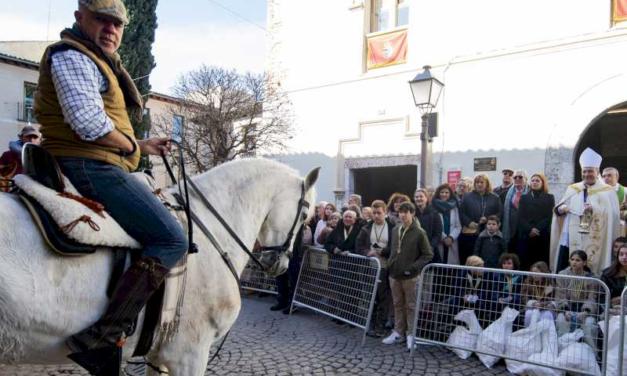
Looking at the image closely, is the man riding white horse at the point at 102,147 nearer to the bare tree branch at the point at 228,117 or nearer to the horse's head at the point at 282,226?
the horse's head at the point at 282,226

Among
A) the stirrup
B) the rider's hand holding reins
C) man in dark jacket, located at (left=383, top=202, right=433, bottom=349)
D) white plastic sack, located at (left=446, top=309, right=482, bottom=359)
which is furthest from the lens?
man in dark jacket, located at (left=383, top=202, right=433, bottom=349)

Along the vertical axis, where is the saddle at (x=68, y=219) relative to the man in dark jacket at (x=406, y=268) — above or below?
above

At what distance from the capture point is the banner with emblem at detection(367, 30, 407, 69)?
1161cm

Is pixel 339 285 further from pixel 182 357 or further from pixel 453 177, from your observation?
pixel 453 177

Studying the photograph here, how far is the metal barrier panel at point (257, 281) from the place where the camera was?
8242 millimetres

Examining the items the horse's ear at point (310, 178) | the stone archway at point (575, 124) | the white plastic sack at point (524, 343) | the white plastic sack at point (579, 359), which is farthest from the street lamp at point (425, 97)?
the horse's ear at point (310, 178)

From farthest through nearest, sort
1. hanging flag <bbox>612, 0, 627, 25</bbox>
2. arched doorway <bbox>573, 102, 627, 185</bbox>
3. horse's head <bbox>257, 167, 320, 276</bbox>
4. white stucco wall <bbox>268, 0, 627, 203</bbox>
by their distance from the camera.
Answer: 1. arched doorway <bbox>573, 102, 627, 185</bbox>
2. white stucco wall <bbox>268, 0, 627, 203</bbox>
3. hanging flag <bbox>612, 0, 627, 25</bbox>
4. horse's head <bbox>257, 167, 320, 276</bbox>

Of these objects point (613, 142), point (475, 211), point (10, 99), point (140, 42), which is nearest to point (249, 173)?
point (475, 211)

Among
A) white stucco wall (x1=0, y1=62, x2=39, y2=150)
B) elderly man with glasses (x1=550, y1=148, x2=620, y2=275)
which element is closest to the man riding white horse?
elderly man with glasses (x1=550, y1=148, x2=620, y2=275)

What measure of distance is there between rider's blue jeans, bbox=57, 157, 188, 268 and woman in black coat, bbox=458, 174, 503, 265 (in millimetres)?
5309

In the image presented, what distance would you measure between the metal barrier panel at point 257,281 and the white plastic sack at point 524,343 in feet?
14.1

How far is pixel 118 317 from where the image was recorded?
2.23 metres

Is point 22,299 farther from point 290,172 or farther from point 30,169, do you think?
point 290,172

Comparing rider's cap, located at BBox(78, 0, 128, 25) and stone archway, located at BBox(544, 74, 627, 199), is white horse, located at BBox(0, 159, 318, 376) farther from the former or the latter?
stone archway, located at BBox(544, 74, 627, 199)
